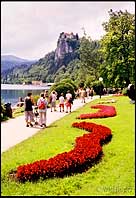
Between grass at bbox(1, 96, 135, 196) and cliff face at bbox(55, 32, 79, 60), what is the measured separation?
44506 millimetres

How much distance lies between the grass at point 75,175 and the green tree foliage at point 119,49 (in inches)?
1417

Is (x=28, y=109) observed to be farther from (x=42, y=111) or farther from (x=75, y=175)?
(x=75, y=175)

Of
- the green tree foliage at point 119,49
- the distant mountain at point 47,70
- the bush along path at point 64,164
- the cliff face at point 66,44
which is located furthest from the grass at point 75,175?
the cliff face at point 66,44

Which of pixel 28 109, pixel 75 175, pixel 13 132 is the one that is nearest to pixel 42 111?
pixel 28 109

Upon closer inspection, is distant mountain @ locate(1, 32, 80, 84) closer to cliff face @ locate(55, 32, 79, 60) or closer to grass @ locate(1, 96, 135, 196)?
cliff face @ locate(55, 32, 79, 60)

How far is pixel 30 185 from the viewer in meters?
8.96

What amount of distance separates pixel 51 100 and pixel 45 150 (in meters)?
14.0

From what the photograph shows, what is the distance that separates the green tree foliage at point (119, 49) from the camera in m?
51.3

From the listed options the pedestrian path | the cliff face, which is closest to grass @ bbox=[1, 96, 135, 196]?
the pedestrian path

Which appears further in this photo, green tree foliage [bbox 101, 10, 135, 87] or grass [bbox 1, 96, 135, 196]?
green tree foliage [bbox 101, 10, 135, 87]

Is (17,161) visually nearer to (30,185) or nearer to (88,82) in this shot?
(30,185)

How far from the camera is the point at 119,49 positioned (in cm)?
5231

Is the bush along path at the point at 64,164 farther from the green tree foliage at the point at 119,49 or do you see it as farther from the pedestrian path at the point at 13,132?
the green tree foliage at the point at 119,49

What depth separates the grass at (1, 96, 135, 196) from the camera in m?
8.52
